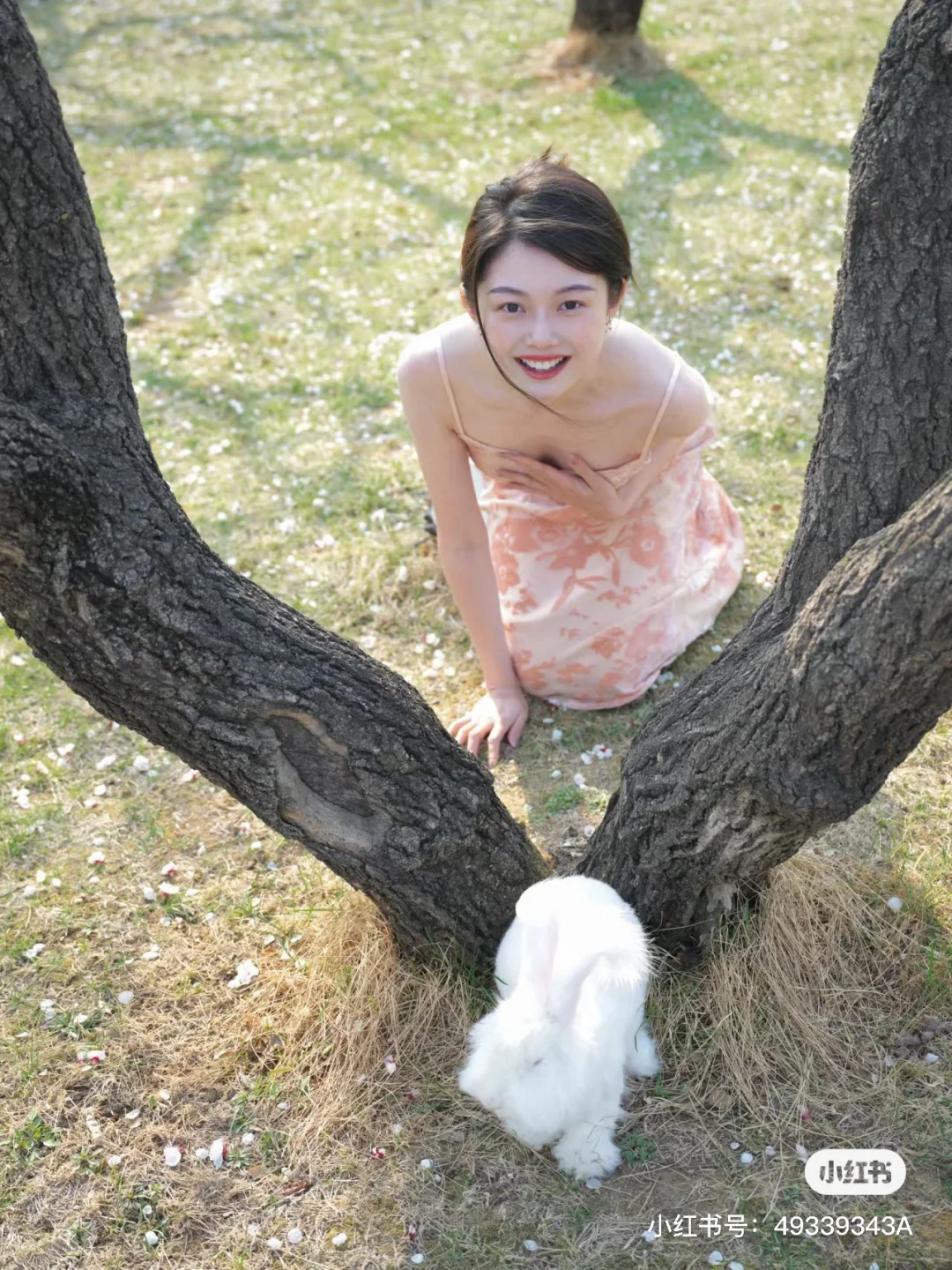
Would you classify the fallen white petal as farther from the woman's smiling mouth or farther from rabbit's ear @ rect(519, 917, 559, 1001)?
the woman's smiling mouth

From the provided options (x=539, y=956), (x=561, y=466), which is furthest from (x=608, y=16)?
(x=539, y=956)

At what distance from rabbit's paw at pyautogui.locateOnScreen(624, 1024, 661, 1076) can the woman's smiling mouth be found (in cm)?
149

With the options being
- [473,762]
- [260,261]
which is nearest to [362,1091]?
[473,762]

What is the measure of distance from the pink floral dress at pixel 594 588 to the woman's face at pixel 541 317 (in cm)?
74

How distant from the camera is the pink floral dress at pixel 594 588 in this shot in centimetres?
347

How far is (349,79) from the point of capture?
8.52 m

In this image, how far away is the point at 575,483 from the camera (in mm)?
3242

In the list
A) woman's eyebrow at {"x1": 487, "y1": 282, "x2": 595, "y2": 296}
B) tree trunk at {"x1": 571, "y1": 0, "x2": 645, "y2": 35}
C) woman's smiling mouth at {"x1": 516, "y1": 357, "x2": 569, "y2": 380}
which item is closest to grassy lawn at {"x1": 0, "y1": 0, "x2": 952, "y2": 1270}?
woman's smiling mouth at {"x1": 516, "y1": 357, "x2": 569, "y2": 380}

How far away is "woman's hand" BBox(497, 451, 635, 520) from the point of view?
127 inches

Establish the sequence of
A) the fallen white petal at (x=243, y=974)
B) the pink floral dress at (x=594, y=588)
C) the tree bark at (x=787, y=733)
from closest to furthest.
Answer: the tree bark at (x=787, y=733)
the fallen white petal at (x=243, y=974)
the pink floral dress at (x=594, y=588)

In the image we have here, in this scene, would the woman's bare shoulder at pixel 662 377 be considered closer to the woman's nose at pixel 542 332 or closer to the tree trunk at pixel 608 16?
the woman's nose at pixel 542 332

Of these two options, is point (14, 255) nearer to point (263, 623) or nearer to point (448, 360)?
point (263, 623)

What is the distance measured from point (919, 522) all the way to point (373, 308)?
14.4 ft

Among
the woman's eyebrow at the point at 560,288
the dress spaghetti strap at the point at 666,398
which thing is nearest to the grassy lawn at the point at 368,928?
the dress spaghetti strap at the point at 666,398
